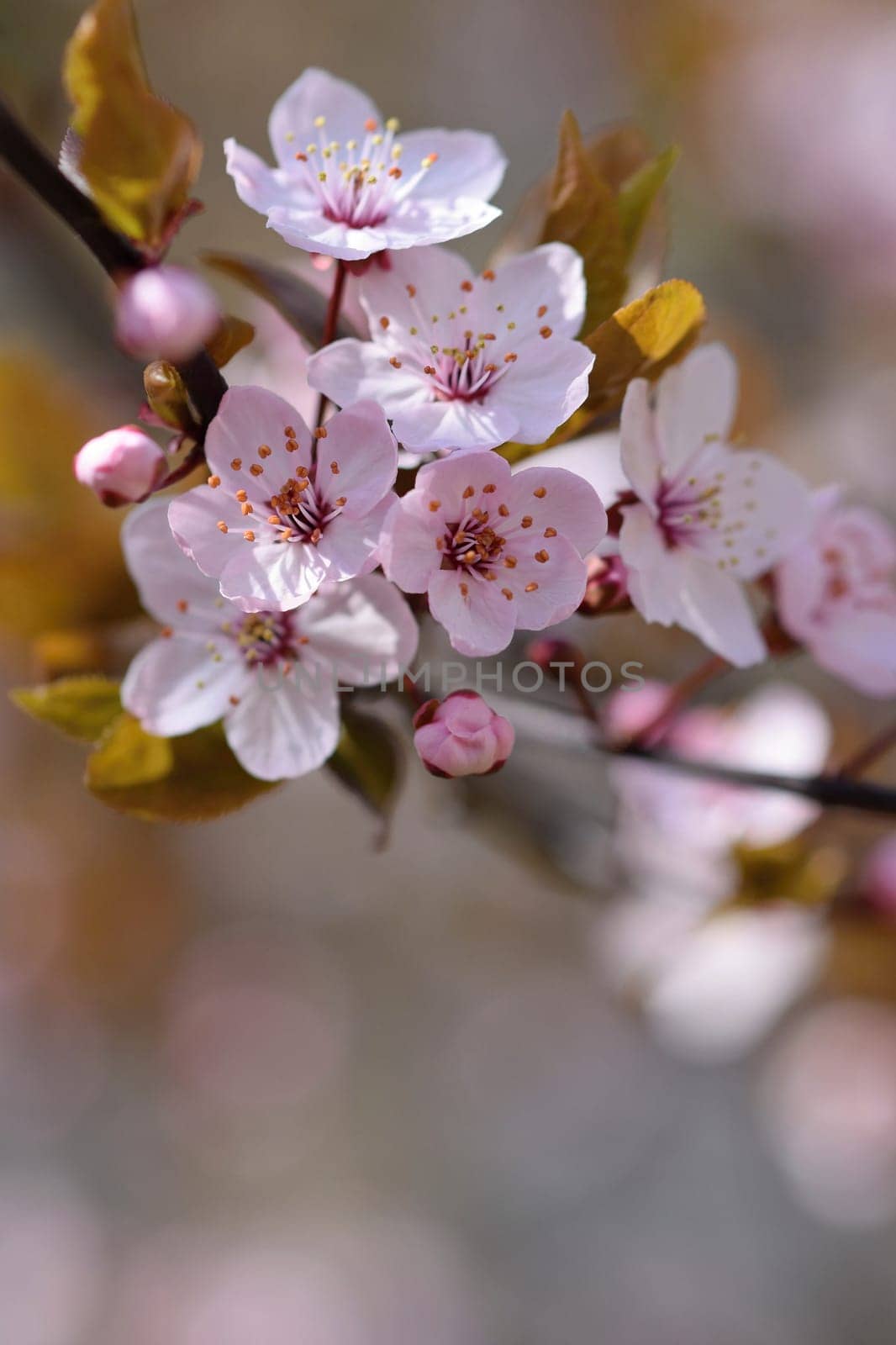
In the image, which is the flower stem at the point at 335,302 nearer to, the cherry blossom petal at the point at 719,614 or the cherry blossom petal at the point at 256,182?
the cherry blossom petal at the point at 256,182

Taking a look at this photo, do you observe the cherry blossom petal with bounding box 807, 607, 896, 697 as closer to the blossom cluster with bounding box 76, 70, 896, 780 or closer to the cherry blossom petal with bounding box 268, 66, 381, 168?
the blossom cluster with bounding box 76, 70, 896, 780

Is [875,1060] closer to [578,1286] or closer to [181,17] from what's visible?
[578,1286]

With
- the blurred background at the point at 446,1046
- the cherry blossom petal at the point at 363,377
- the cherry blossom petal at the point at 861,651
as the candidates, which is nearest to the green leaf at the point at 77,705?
the cherry blossom petal at the point at 363,377

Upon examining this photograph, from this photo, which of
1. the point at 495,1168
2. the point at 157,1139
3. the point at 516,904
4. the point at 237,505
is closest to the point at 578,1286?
the point at 495,1168

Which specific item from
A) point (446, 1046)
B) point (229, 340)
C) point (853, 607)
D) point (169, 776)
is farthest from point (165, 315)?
point (446, 1046)

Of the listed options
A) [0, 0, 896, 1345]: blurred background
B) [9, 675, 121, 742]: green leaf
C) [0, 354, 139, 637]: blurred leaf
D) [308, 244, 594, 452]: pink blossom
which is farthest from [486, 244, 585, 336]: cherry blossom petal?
[0, 0, 896, 1345]: blurred background
